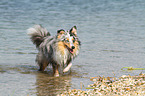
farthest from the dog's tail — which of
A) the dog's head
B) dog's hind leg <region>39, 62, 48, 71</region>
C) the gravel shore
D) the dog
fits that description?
the gravel shore

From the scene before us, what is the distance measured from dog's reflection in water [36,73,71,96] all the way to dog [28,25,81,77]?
0.27m

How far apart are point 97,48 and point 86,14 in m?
8.32

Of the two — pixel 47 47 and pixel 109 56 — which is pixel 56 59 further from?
pixel 109 56

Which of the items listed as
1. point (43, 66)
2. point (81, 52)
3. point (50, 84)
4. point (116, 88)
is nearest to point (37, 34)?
point (43, 66)

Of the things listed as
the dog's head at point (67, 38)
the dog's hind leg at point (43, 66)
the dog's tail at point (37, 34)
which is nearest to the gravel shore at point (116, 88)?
the dog's head at point (67, 38)

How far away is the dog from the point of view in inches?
291

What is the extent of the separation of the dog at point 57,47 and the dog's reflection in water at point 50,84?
27 cm

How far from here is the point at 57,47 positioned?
7.47 metres

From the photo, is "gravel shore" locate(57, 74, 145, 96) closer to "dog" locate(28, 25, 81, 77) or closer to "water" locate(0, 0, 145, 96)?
"water" locate(0, 0, 145, 96)

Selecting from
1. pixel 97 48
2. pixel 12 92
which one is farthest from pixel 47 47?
pixel 97 48

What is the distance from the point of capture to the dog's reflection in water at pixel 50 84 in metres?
6.31

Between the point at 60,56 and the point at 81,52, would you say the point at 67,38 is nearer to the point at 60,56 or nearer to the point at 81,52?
the point at 60,56

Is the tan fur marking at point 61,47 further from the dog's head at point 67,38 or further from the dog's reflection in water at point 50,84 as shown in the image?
the dog's reflection in water at point 50,84

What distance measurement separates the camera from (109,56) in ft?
31.4
